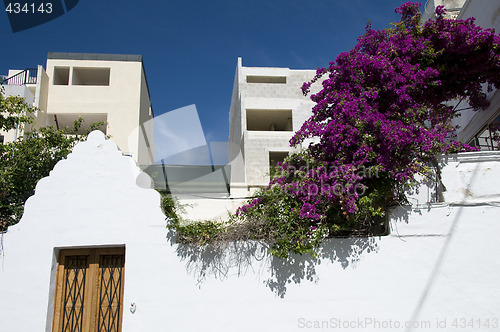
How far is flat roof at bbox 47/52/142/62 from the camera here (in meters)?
21.8

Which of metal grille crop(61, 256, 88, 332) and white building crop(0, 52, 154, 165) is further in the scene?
white building crop(0, 52, 154, 165)

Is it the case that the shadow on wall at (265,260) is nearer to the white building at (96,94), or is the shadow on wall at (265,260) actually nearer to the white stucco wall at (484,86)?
the white stucco wall at (484,86)

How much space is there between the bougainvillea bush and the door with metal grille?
2465 mm

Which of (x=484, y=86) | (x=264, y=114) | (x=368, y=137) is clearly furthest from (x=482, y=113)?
(x=264, y=114)

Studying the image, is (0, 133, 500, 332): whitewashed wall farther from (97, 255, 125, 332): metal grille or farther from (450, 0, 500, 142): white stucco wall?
(450, 0, 500, 142): white stucco wall

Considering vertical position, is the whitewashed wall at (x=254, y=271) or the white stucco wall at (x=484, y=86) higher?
the white stucco wall at (x=484, y=86)

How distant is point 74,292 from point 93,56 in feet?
55.6

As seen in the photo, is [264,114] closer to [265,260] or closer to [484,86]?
[484,86]

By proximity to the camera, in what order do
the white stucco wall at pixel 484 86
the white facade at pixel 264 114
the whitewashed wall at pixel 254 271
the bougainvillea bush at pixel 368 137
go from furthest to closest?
1. the white facade at pixel 264 114
2. the white stucco wall at pixel 484 86
3. the bougainvillea bush at pixel 368 137
4. the whitewashed wall at pixel 254 271

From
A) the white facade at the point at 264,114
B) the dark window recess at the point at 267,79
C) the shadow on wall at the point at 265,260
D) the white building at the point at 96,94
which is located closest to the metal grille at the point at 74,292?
the shadow on wall at the point at 265,260

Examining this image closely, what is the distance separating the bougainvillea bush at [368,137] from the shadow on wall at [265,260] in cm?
26

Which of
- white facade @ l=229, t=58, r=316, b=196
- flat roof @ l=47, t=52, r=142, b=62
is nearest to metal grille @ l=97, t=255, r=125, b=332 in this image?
white facade @ l=229, t=58, r=316, b=196

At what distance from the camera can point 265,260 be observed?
758 centimetres

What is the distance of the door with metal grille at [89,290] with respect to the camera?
7.42 meters
